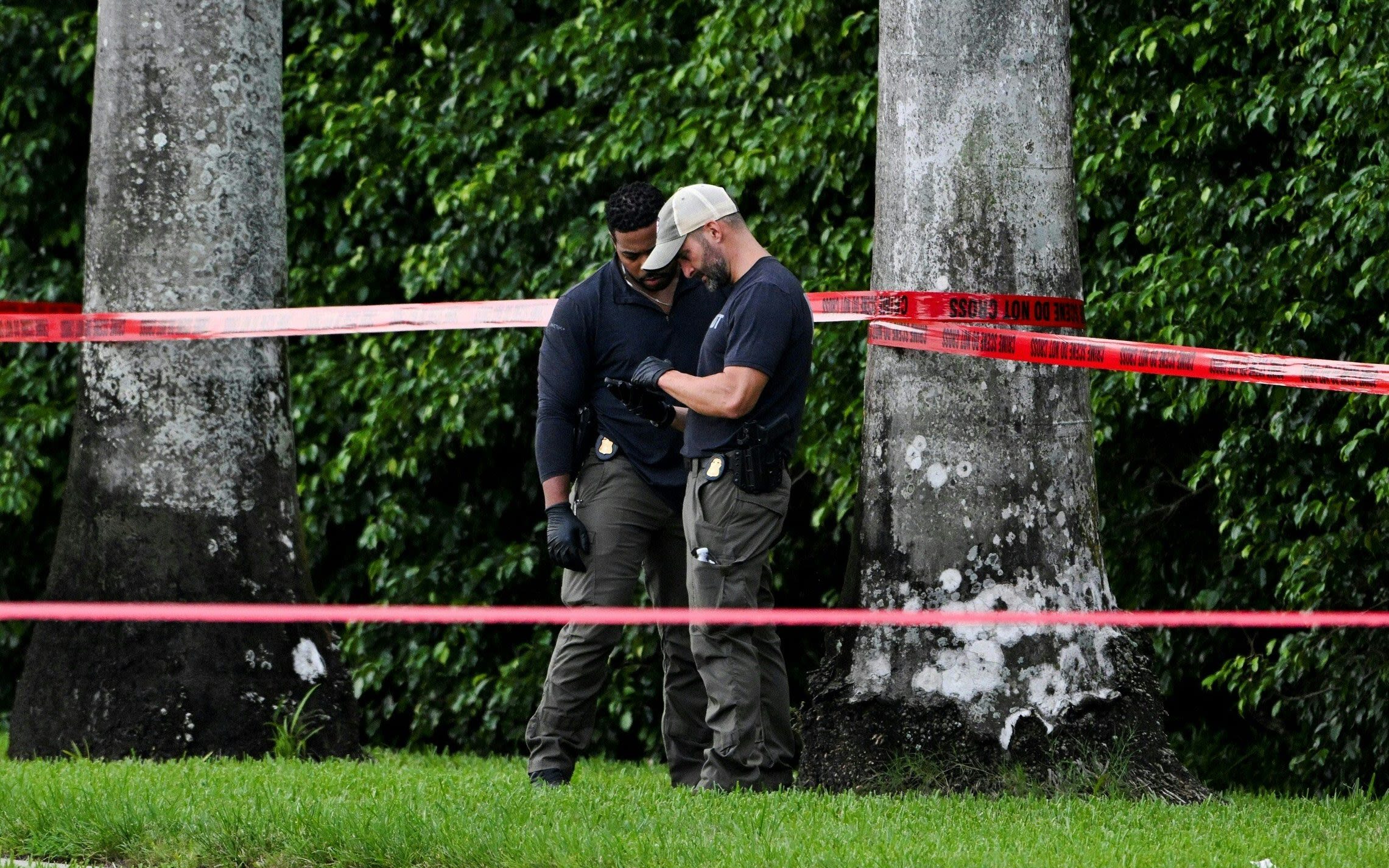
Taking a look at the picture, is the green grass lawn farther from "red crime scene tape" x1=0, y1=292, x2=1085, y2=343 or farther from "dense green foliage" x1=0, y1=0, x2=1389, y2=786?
"dense green foliage" x1=0, y1=0, x2=1389, y2=786

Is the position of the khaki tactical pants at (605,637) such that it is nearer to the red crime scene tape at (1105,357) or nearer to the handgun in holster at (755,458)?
the handgun in holster at (755,458)

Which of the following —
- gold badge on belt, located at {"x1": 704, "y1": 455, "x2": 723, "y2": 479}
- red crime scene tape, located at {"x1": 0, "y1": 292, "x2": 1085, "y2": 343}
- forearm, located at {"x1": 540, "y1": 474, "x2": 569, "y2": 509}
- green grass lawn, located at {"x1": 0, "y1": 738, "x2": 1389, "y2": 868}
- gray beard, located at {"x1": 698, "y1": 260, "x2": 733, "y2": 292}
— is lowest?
green grass lawn, located at {"x1": 0, "y1": 738, "x2": 1389, "y2": 868}

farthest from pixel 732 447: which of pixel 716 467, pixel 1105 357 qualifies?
pixel 1105 357

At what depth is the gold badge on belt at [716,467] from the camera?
5512 millimetres

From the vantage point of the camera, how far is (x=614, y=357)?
5980 mm

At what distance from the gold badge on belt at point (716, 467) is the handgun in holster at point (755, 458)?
0.07ft

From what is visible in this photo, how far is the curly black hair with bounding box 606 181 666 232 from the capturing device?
19.2 feet

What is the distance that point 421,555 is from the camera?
32.6ft

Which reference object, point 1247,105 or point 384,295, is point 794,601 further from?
point 1247,105

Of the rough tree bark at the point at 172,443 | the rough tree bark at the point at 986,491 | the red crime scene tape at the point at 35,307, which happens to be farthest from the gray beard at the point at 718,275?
the red crime scene tape at the point at 35,307

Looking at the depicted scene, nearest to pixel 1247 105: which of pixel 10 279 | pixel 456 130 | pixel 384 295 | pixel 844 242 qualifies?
pixel 844 242

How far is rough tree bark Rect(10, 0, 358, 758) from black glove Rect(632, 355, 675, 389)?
1.97 m

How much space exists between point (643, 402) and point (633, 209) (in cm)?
66

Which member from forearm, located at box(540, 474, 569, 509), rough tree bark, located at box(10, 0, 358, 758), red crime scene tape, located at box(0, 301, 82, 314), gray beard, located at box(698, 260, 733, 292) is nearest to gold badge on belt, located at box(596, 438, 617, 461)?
forearm, located at box(540, 474, 569, 509)
